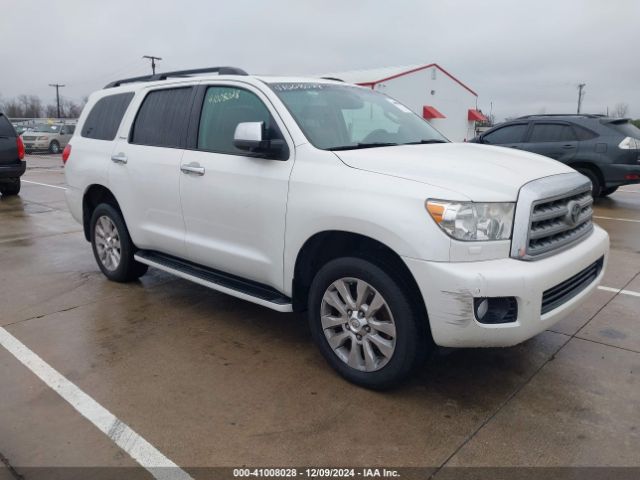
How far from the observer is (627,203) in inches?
435

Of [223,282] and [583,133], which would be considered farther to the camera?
[583,133]

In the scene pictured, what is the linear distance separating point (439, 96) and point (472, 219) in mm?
41103

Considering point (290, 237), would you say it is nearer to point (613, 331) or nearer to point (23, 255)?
point (613, 331)

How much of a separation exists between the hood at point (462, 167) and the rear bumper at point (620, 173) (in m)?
7.50

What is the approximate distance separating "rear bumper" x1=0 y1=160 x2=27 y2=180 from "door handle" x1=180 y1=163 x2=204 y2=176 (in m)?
8.98

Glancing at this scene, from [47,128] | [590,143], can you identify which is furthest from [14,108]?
[590,143]

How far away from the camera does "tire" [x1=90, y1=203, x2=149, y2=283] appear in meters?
5.15

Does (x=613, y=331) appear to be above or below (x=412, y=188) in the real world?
below

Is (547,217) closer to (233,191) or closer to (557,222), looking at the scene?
(557,222)

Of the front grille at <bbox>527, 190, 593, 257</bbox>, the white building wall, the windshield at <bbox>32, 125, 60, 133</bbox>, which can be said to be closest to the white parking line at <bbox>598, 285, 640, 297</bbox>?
the front grille at <bbox>527, 190, 593, 257</bbox>

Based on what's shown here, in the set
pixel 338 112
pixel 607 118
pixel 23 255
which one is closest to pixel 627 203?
pixel 607 118

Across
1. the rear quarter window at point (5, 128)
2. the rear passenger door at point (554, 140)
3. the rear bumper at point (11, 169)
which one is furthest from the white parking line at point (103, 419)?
the rear passenger door at point (554, 140)

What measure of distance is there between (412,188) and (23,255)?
5.64 metres

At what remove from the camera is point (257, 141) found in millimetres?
3484
